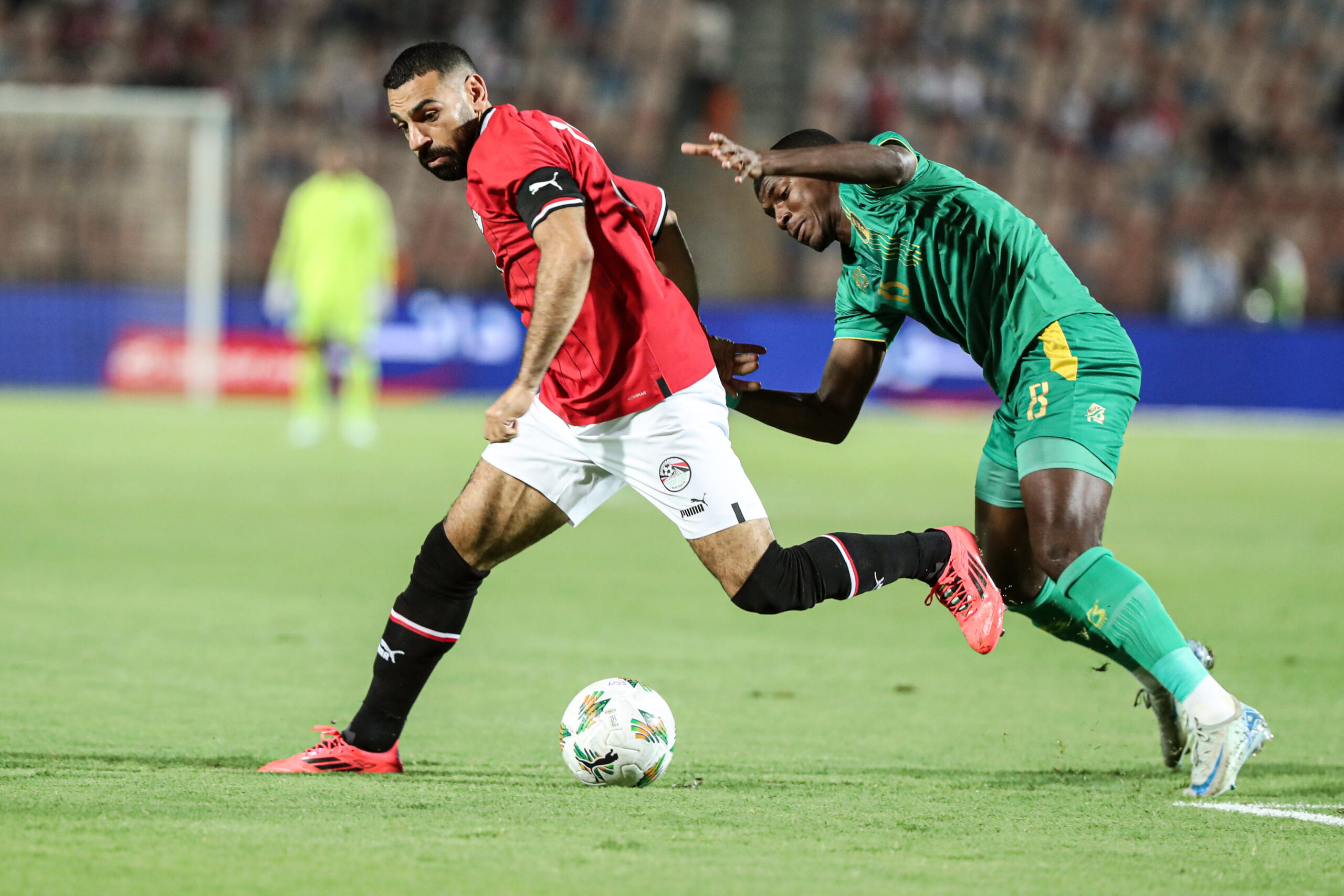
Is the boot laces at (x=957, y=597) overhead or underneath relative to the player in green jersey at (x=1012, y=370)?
underneath

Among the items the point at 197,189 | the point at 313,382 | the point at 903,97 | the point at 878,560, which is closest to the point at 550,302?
the point at 878,560

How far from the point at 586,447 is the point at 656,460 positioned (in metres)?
0.22

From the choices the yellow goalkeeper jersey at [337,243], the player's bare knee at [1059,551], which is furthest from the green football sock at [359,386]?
the player's bare knee at [1059,551]

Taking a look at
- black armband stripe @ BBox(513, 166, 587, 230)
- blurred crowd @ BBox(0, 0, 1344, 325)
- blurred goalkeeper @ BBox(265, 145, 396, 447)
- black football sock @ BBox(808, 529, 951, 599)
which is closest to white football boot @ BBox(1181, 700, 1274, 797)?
black football sock @ BBox(808, 529, 951, 599)

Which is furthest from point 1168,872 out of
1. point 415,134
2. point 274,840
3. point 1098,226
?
point 1098,226

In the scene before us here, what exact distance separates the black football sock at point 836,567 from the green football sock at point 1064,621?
0.42 metres

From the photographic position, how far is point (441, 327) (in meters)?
22.7

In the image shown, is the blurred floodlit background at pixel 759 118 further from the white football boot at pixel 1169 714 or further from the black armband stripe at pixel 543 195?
the black armband stripe at pixel 543 195

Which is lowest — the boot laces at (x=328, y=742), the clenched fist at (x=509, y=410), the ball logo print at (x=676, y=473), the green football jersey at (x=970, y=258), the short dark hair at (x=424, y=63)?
the boot laces at (x=328, y=742)

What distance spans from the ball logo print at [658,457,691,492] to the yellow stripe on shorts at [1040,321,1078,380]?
1127mm

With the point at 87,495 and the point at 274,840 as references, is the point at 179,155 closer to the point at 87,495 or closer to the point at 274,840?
the point at 87,495

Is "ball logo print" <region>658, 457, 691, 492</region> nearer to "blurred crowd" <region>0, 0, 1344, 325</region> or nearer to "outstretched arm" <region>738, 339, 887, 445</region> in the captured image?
"outstretched arm" <region>738, 339, 887, 445</region>

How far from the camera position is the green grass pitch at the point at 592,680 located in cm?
398

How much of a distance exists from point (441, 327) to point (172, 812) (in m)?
18.6
